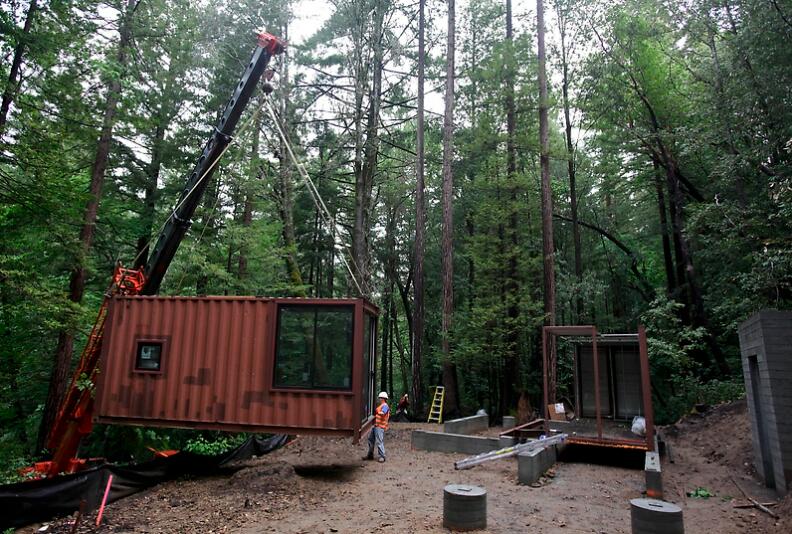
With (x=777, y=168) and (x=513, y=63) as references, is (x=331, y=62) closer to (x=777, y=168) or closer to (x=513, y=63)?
(x=513, y=63)

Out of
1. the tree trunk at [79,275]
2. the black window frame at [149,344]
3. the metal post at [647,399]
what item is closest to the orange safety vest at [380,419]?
the black window frame at [149,344]

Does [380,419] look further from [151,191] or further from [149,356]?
[151,191]

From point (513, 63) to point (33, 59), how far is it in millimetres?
13607

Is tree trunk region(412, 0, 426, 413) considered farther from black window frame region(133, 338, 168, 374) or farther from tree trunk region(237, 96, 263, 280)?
black window frame region(133, 338, 168, 374)

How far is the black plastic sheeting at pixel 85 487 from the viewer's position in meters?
5.54

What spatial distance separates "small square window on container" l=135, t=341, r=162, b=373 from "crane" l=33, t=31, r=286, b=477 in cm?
97

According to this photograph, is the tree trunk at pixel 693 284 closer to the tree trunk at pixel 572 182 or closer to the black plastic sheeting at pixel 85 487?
the tree trunk at pixel 572 182

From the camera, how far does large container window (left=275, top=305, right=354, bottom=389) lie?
7582 mm

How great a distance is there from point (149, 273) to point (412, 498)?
6063 millimetres

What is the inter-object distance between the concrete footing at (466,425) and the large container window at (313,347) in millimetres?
5760

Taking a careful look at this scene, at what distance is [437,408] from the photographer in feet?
52.9

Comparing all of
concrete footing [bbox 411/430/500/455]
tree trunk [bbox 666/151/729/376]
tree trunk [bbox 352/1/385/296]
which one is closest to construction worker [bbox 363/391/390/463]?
concrete footing [bbox 411/430/500/455]

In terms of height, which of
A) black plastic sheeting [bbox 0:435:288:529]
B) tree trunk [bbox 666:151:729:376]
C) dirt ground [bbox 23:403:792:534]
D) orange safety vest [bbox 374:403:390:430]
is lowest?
dirt ground [bbox 23:403:792:534]

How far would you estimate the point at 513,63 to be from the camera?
53.0 ft
